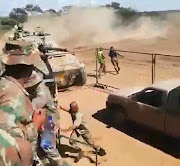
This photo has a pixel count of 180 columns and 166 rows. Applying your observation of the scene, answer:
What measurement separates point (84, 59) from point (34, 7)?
80056 millimetres

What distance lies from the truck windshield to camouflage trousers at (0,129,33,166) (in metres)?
6.21

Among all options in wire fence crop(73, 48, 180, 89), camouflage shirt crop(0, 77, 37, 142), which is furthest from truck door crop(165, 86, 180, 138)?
wire fence crop(73, 48, 180, 89)

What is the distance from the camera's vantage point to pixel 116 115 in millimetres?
9211

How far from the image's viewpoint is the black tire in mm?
8992

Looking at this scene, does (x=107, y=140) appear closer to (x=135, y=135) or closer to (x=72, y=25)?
(x=135, y=135)

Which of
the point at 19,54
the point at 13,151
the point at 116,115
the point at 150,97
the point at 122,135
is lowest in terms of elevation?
the point at 122,135

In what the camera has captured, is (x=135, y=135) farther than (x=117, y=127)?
No

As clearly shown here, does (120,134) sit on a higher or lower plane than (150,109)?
lower

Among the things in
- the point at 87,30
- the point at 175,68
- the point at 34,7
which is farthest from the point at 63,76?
the point at 34,7

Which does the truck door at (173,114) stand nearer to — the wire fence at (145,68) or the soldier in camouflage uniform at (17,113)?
the soldier in camouflage uniform at (17,113)

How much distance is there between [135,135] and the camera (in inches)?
334

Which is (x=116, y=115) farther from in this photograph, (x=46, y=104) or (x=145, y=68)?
(x=145, y=68)

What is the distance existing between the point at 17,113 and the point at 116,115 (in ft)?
23.3

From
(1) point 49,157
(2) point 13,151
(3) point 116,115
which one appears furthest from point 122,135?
(2) point 13,151
